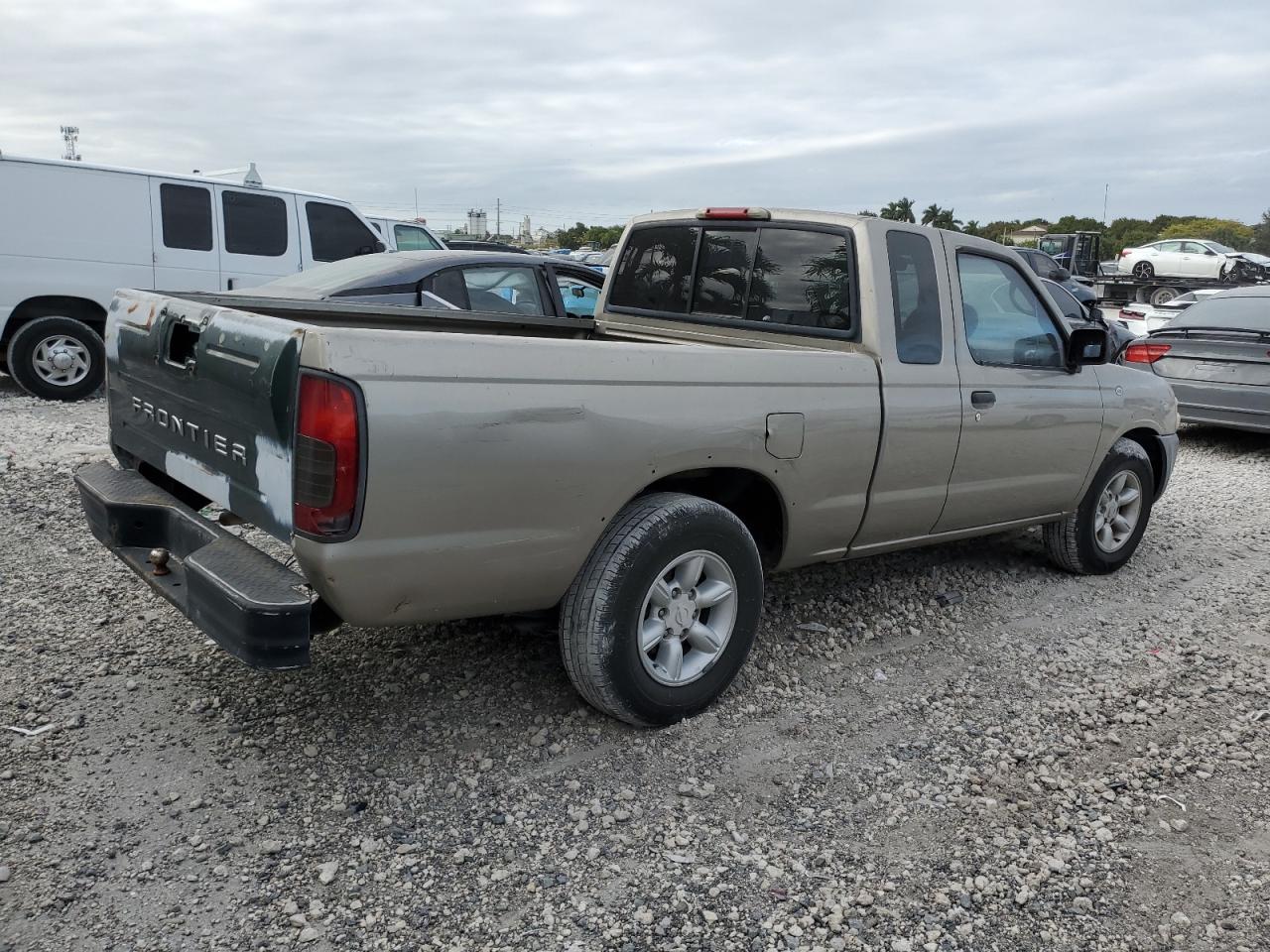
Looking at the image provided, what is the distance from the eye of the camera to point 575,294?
8438mm

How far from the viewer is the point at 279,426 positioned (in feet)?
8.89

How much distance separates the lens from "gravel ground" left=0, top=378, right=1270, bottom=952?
2.60 meters

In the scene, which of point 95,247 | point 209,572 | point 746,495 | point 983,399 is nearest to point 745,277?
point 746,495

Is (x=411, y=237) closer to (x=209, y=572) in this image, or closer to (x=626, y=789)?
(x=209, y=572)

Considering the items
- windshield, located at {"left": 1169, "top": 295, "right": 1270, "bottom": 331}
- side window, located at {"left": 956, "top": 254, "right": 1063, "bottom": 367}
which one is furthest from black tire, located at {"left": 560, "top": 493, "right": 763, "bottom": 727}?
windshield, located at {"left": 1169, "top": 295, "right": 1270, "bottom": 331}

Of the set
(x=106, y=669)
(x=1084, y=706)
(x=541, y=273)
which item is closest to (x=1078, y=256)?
(x=541, y=273)

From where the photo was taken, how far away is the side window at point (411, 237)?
→ 13289 mm

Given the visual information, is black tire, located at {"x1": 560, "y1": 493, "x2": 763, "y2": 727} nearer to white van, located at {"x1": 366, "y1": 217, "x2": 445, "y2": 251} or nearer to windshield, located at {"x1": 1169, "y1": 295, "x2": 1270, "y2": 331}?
windshield, located at {"x1": 1169, "y1": 295, "x2": 1270, "y2": 331}

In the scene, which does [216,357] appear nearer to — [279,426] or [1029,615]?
[279,426]

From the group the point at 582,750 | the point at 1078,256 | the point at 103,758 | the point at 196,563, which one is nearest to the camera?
the point at 196,563

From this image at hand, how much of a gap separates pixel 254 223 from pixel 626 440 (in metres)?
7.82

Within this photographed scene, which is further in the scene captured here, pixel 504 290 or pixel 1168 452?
pixel 504 290

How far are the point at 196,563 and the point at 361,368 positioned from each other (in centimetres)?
80

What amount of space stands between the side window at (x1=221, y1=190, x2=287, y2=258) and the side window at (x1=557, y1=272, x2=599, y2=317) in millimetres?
3305
